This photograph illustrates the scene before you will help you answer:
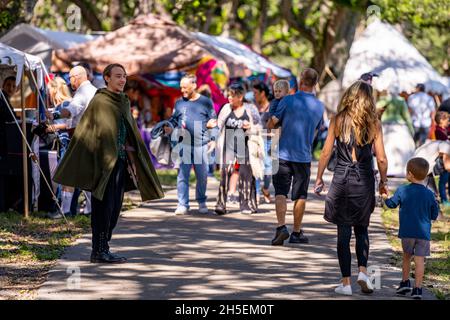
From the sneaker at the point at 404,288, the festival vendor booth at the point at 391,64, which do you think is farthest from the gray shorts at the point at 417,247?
the festival vendor booth at the point at 391,64

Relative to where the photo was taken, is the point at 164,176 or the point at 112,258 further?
the point at 164,176

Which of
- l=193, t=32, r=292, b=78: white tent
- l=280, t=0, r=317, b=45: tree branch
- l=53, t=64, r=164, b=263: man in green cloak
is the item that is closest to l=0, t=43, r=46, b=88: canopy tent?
l=53, t=64, r=164, b=263: man in green cloak

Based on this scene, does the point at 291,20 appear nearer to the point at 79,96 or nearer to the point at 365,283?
the point at 79,96

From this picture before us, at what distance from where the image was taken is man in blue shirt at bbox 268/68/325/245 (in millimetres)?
A: 11609

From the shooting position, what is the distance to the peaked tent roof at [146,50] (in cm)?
2311

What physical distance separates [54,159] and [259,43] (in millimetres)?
23589

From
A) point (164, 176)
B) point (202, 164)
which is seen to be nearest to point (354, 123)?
point (202, 164)

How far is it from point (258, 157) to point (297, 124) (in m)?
3.45

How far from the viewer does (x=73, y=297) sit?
8359mm

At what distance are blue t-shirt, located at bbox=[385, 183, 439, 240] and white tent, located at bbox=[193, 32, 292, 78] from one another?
16287mm

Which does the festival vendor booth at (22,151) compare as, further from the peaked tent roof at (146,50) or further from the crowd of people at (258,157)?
the peaked tent roof at (146,50)

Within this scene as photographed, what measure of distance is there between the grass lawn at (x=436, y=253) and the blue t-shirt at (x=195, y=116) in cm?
262

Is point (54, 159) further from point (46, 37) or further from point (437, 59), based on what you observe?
point (437, 59)

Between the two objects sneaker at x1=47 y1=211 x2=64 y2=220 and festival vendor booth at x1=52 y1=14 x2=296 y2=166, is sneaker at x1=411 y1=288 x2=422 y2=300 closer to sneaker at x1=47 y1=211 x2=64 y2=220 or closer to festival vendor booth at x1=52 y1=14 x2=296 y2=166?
sneaker at x1=47 y1=211 x2=64 y2=220
